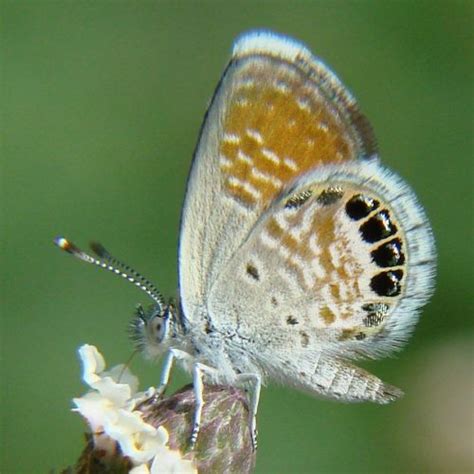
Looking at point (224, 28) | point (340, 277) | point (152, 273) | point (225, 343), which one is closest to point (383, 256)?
point (340, 277)

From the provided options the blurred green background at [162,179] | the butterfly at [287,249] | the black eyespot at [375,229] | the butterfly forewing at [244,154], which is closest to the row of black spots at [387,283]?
the butterfly at [287,249]

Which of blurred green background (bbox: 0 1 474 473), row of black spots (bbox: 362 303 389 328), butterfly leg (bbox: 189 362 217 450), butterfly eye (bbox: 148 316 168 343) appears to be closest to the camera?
butterfly leg (bbox: 189 362 217 450)

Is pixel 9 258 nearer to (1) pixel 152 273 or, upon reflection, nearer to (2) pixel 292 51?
(1) pixel 152 273

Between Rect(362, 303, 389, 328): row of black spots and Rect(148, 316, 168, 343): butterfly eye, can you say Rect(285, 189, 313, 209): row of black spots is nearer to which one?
Rect(362, 303, 389, 328): row of black spots

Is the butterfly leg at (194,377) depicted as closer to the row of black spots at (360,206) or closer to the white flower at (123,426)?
the white flower at (123,426)

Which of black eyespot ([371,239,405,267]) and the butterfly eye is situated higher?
black eyespot ([371,239,405,267])

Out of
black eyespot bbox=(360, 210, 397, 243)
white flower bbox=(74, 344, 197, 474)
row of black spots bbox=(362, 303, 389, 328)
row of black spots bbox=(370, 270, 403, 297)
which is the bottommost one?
white flower bbox=(74, 344, 197, 474)

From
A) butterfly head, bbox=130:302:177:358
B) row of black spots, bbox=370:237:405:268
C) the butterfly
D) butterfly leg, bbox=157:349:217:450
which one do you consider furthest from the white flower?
row of black spots, bbox=370:237:405:268
